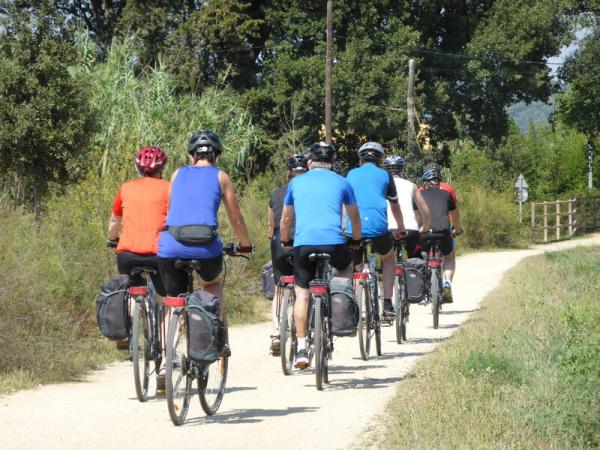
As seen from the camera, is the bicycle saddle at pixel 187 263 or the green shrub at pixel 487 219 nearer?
the bicycle saddle at pixel 187 263

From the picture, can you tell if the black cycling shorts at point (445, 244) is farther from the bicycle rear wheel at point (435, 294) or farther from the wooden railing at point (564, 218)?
the wooden railing at point (564, 218)

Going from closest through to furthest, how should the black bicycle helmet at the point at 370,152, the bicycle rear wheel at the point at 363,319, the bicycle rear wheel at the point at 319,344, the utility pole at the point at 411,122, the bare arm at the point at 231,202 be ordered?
the bare arm at the point at 231,202
the bicycle rear wheel at the point at 319,344
the bicycle rear wheel at the point at 363,319
the black bicycle helmet at the point at 370,152
the utility pole at the point at 411,122

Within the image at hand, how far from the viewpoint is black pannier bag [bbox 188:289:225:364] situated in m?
7.42

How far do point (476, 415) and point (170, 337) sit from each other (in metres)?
1.93

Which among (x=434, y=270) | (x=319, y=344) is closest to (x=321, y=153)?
(x=319, y=344)

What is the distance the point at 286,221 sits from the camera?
32.3ft

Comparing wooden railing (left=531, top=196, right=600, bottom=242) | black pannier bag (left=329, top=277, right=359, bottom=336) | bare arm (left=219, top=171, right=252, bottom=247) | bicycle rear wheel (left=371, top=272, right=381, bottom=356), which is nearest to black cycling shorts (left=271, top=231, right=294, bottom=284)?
bicycle rear wheel (left=371, top=272, right=381, bottom=356)

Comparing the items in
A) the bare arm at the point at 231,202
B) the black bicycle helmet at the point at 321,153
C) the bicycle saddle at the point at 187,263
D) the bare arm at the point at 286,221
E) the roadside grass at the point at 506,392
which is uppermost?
the black bicycle helmet at the point at 321,153

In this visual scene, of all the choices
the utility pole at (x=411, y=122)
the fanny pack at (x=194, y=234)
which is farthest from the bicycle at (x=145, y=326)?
the utility pole at (x=411, y=122)

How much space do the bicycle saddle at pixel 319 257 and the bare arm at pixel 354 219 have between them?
0.47 meters

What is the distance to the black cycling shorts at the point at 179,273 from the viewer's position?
25.4ft

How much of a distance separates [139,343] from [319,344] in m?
1.35

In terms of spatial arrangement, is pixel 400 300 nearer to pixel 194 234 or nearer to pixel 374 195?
pixel 374 195

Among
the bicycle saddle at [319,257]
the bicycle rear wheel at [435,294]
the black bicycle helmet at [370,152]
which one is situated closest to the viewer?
the bicycle saddle at [319,257]
